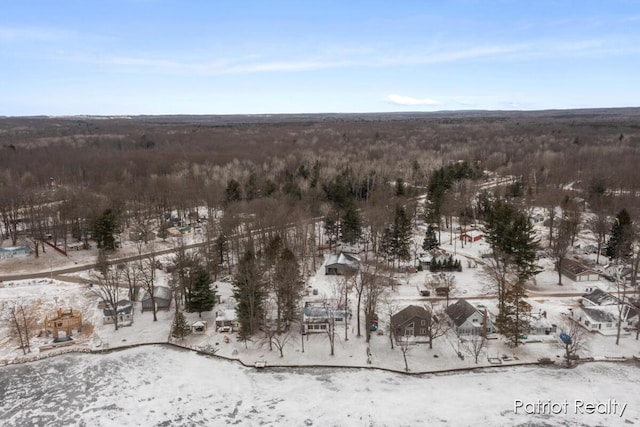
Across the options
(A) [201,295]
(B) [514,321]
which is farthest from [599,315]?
(A) [201,295]

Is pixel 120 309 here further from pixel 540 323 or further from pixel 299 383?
pixel 540 323

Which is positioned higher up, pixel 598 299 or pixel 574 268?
pixel 574 268

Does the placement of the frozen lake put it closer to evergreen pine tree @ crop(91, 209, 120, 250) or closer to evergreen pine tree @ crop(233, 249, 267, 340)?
evergreen pine tree @ crop(233, 249, 267, 340)

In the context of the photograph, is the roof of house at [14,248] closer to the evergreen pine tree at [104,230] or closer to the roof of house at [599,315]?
the evergreen pine tree at [104,230]

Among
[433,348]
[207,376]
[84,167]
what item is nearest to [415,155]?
[84,167]

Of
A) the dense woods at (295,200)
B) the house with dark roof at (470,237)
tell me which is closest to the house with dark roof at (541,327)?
the dense woods at (295,200)

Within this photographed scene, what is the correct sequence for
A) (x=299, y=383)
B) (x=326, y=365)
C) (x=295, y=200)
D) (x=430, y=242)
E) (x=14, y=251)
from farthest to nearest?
(x=295, y=200) < (x=14, y=251) < (x=430, y=242) < (x=326, y=365) < (x=299, y=383)
